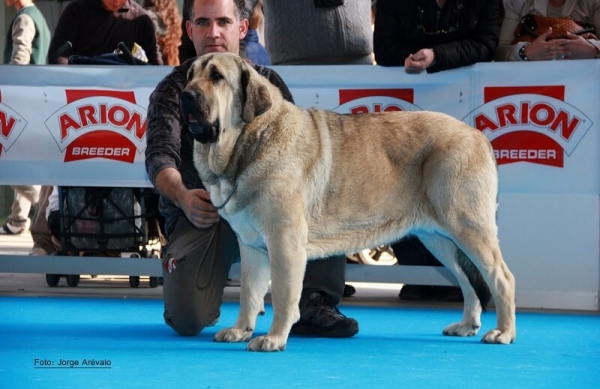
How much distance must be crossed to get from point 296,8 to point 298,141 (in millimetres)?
2046

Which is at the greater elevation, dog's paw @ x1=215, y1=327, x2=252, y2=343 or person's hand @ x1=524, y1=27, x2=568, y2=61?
person's hand @ x1=524, y1=27, x2=568, y2=61

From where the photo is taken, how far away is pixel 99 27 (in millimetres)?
7207

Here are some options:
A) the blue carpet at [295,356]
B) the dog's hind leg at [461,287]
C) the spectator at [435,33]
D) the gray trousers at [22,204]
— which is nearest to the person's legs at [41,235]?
the blue carpet at [295,356]

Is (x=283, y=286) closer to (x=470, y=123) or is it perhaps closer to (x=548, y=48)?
(x=470, y=123)

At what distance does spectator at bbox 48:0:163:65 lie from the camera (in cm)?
717

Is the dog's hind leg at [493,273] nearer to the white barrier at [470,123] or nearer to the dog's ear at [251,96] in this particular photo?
the dog's ear at [251,96]

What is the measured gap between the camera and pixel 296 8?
606 cm

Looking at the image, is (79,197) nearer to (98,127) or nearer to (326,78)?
(98,127)

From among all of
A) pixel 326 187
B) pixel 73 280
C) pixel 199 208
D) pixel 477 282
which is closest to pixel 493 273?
pixel 477 282

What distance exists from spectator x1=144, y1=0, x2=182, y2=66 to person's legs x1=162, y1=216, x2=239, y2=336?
3259 millimetres

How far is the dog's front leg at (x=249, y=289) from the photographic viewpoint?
4.40m

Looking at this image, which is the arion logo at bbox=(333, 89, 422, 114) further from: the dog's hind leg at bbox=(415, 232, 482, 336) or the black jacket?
the dog's hind leg at bbox=(415, 232, 482, 336)

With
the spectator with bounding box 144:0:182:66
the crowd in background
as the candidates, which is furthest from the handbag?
the spectator with bounding box 144:0:182:66

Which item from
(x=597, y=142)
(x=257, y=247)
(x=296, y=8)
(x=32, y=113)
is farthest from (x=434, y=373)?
(x=32, y=113)
